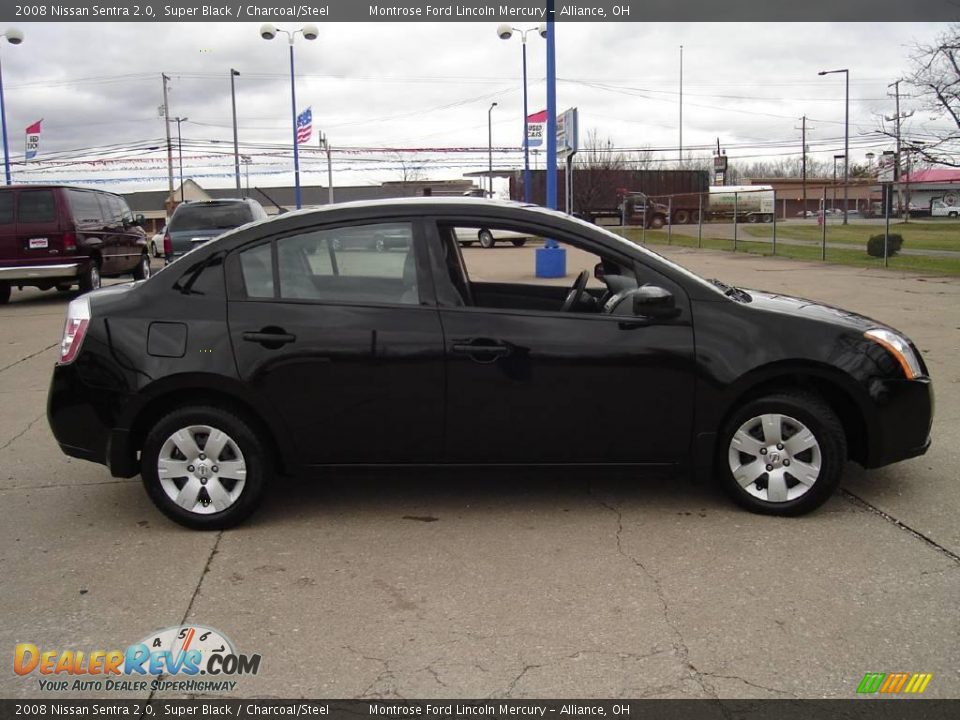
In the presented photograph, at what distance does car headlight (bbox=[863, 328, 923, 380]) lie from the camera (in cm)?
445

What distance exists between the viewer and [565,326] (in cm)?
436

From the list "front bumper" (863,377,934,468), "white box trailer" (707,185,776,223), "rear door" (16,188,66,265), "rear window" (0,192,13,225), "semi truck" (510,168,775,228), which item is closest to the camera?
"front bumper" (863,377,934,468)

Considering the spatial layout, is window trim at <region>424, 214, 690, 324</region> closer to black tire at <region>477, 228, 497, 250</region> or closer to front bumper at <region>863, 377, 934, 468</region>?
black tire at <region>477, 228, 497, 250</region>

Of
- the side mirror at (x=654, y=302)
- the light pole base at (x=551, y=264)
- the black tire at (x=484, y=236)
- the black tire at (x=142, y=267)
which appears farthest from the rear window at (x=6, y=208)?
the side mirror at (x=654, y=302)

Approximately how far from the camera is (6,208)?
44.8 ft

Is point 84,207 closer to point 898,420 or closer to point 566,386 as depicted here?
point 566,386

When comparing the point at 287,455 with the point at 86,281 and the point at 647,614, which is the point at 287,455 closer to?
the point at 647,614

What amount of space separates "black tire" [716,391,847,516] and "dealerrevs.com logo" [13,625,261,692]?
2.59 m

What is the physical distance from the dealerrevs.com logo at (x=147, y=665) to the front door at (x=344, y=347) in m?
1.30

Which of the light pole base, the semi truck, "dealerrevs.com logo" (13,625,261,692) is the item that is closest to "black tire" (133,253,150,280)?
the light pole base

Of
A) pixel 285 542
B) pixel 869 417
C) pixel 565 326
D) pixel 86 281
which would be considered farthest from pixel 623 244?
pixel 86 281

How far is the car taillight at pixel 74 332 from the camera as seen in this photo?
4.43 metres

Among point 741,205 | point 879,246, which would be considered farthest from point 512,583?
point 741,205
